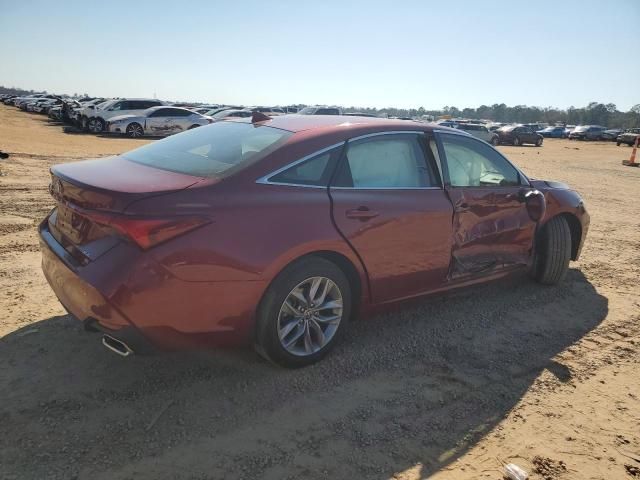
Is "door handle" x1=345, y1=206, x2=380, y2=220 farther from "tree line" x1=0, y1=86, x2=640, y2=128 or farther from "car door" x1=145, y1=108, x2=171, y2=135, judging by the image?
"tree line" x1=0, y1=86, x2=640, y2=128

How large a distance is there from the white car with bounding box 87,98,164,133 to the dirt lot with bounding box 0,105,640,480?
23.2 meters

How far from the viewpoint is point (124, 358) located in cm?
326

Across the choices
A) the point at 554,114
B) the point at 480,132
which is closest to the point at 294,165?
the point at 480,132

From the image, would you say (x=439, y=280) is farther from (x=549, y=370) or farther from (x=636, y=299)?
(x=636, y=299)

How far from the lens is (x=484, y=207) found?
416 cm

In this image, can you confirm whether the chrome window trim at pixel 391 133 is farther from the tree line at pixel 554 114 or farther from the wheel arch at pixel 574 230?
the tree line at pixel 554 114

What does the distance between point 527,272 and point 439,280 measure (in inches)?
57.4

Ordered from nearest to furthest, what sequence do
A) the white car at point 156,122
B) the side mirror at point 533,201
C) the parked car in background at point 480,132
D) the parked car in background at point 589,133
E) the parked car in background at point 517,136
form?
the side mirror at point 533,201 → the white car at point 156,122 → the parked car in background at point 480,132 → the parked car in background at point 517,136 → the parked car in background at point 589,133

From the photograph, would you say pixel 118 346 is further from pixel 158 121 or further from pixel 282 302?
pixel 158 121

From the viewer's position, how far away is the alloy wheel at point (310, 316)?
10.2ft

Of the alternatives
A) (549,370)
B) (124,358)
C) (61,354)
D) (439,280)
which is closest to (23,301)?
(61,354)

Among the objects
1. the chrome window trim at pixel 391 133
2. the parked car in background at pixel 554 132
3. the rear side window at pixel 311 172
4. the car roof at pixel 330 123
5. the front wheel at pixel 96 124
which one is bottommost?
the front wheel at pixel 96 124

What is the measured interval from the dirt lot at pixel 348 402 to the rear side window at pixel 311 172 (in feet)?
3.99

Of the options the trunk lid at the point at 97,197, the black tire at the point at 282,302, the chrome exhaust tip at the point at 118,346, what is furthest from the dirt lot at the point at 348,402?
the trunk lid at the point at 97,197
